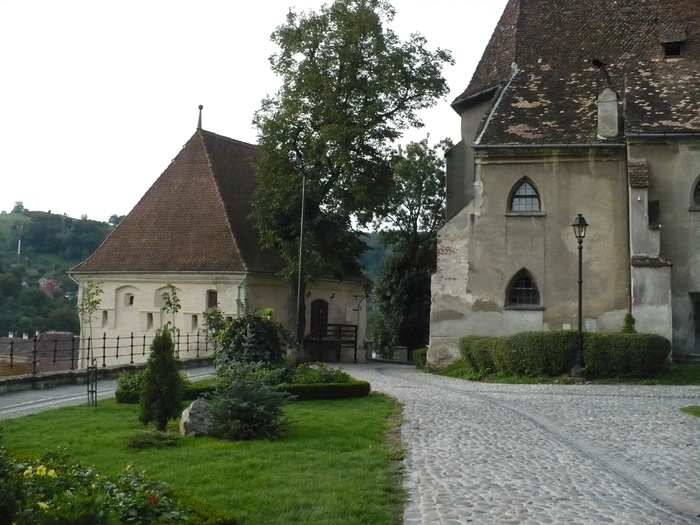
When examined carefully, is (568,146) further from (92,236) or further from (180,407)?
(92,236)

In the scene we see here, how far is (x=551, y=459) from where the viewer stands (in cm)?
1057

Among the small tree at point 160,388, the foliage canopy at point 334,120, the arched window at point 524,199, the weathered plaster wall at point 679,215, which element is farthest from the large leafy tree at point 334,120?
the small tree at point 160,388

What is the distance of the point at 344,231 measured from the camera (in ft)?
111

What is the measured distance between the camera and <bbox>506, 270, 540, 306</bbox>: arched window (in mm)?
26969

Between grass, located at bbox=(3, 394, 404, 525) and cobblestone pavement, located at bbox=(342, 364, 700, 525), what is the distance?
0.41m

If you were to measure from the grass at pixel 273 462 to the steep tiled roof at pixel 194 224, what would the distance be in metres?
21.5

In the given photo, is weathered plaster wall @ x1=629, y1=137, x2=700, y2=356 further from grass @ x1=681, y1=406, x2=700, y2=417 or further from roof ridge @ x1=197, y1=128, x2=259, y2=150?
roof ridge @ x1=197, y1=128, x2=259, y2=150

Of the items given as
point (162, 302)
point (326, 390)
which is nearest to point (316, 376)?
point (326, 390)

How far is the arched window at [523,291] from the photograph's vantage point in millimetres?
26969

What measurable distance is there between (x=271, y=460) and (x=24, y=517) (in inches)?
204

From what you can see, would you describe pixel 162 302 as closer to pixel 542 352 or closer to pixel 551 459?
pixel 542 352

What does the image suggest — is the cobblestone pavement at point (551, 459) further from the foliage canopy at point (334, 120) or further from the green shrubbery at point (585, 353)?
the foliage canopy at point (334, 120)

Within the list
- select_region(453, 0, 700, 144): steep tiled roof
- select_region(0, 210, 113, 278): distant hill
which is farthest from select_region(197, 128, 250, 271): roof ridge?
select_region(0, 210, 113, 278): distant hill

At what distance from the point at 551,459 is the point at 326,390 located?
26.0 ft
